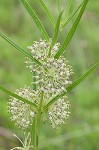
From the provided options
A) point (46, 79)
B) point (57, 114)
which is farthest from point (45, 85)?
point (57, 114)

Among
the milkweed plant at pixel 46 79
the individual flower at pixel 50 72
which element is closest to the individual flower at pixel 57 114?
the milkweed plant at pixel 46 79

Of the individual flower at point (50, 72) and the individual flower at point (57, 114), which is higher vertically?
the individual flower at point (50, 72)

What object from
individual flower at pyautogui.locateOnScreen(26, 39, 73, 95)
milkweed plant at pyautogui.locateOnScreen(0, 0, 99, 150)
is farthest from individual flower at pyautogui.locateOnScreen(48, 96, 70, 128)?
individual flower at pyautogui.locateOnScreen(26, 39, 73, 95)

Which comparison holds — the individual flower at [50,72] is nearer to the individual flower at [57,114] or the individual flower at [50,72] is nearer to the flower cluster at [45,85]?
the flower cluster at [45,85]

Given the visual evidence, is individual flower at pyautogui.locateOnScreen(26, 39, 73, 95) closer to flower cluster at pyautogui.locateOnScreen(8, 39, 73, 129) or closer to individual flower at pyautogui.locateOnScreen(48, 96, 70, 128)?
flower cluster at pyautogui.locateOnScreen(8, 39, 73, 129)

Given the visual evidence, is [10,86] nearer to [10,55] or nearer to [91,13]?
[10,55]

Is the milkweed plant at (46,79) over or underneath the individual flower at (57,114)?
over

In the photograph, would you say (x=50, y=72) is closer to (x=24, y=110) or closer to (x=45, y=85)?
(x=45, y=85)

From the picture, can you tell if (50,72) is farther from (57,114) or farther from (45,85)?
(57,114)
